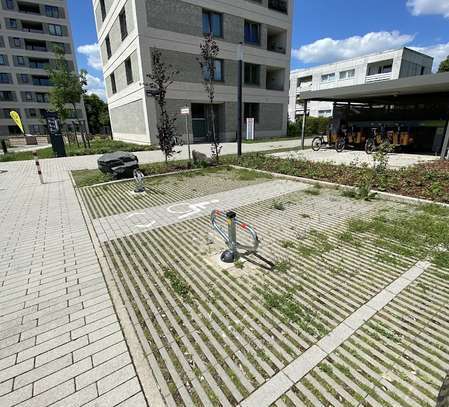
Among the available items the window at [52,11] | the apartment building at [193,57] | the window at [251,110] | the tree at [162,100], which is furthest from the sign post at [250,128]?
the window at [52,11]

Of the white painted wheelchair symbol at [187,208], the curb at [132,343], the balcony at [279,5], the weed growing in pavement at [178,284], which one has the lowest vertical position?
the curb at [132,343]

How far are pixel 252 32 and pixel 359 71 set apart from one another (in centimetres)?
2915

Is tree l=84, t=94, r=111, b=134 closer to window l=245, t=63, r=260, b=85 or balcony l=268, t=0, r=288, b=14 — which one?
window l=245, t=63, r=260, b=85

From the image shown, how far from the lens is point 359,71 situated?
44250mm

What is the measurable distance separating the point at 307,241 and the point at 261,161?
324 inches

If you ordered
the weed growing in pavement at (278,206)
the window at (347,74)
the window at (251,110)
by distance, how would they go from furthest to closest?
the window at (347,74) → the window at (251,110) → the weed growing in pavement at (278,206)

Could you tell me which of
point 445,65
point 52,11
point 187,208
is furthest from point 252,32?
point 52,11

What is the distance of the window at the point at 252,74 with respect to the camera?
2571 cm

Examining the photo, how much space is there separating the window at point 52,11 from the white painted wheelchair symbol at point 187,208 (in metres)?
59.2

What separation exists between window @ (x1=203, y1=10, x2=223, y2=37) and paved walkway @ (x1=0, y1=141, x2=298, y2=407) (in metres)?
23.4

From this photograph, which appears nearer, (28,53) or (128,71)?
(128,71)

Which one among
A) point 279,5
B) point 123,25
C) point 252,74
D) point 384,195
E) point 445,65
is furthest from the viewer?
point 445,65

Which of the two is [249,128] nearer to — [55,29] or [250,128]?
[250,128]

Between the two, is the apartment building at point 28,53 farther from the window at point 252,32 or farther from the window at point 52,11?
the window at point 252,32
